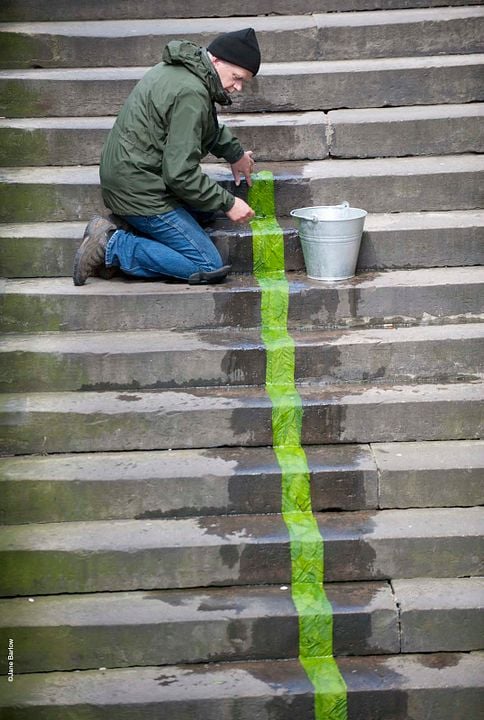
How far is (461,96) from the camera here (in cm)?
719

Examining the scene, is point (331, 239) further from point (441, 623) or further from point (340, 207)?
point (441, 623)

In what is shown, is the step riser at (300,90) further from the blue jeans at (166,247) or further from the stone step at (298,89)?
the blue jeans at (166,247)

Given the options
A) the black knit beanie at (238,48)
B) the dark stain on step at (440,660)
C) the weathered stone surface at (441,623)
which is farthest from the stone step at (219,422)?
the black knit beanie at (238,48)

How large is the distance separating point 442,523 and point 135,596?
158 cm

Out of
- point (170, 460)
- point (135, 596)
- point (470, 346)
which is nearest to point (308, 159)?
point (470, 346)

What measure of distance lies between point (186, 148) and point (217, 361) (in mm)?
1182

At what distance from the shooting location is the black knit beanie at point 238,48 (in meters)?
5.84

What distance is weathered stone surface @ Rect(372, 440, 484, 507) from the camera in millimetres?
5449

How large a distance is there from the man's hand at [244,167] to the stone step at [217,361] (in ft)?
3.78

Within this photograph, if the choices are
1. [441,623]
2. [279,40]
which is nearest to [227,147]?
[279,40]

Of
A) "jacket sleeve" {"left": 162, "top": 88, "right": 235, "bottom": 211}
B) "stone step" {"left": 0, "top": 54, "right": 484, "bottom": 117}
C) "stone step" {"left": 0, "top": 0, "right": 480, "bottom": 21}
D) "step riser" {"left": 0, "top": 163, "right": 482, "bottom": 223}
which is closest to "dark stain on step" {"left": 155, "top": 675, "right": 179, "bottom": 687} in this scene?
"jacket sleeve" {"left": 162, "top": 88, "right": 235, "bottom": 211}

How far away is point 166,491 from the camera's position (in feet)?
17.8

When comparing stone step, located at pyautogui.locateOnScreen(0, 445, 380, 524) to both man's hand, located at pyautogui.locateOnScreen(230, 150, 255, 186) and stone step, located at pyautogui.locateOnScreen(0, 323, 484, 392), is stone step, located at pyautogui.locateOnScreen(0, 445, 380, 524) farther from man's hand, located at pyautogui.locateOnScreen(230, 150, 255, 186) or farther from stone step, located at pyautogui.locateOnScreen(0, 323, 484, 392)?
man's hand, located at pyautogui.locateOnScreen(230, 150, 255, 186)

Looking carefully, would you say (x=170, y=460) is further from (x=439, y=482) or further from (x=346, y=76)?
(x=346, y=76)
